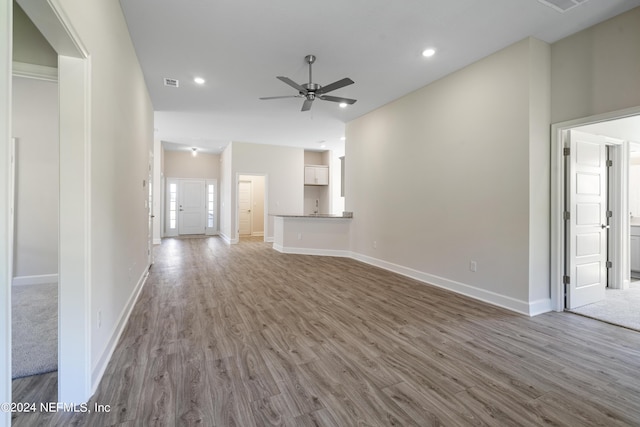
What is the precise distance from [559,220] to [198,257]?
6.20m

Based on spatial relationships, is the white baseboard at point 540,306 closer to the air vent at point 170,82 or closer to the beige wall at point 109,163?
the beige wall at point 109,163

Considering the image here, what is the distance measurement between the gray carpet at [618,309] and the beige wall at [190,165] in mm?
10341

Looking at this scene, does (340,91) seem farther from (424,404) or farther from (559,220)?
(424,404)

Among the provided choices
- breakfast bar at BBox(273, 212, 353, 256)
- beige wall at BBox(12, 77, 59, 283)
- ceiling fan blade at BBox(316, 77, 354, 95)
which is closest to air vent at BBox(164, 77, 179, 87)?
beige wall at BBox(12, 77, 59, 283)

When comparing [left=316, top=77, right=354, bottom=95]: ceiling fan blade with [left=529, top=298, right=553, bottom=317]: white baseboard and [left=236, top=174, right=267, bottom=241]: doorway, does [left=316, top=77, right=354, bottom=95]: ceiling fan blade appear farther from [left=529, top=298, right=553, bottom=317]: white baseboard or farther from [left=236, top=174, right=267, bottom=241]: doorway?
[left=236, top=174, right=267, bottom=241]: doorway

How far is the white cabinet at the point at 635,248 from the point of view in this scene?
4574mm

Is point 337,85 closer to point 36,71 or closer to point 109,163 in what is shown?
point 109,163

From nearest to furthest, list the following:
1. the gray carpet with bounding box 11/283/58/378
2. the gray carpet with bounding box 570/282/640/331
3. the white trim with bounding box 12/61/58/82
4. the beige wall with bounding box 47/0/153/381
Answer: the beige wall with bounding box 47/0/153/381
the gray carpet with bounding box 11/283/58/378
the white trim with bounding box 12/61/58/82
the gray carpet with bounding box 570/282/640/331

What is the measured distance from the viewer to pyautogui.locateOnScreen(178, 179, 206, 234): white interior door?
10.1 meters

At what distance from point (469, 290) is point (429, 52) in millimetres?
2999

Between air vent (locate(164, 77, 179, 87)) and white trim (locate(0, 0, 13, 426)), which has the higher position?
air vent (locate(164, 77, 179, 87))

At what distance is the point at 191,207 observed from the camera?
1020 centimetres

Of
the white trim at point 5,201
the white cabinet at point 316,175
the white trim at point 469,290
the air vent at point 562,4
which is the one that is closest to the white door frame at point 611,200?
the white trim at point 469,290

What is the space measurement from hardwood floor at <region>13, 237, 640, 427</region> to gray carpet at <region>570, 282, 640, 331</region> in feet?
0.75
